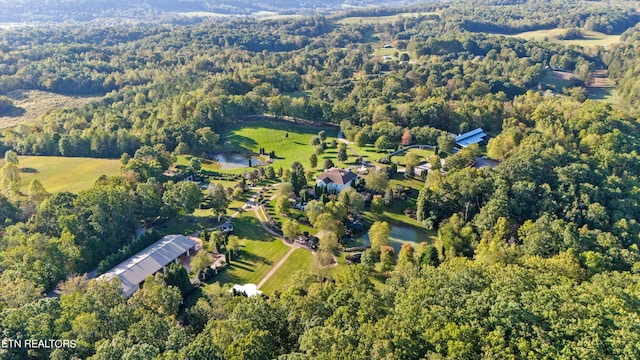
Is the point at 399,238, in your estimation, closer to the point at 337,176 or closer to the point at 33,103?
the point at 337,176

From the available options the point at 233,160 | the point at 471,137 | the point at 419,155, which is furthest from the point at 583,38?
the point at 233,160

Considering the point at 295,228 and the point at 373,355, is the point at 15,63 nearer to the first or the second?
the point at 295,228

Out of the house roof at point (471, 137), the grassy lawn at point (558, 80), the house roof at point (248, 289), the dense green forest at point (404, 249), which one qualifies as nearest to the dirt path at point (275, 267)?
the house roof at point (248, 289)

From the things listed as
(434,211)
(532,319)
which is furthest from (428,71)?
(532,319)

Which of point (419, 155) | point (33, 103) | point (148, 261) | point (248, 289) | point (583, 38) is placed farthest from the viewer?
point (583, 38)

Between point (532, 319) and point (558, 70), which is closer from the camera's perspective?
point (532, 319)

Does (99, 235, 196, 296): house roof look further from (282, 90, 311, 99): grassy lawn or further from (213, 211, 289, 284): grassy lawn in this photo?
(282, 90, 311, 99): grassy lawn

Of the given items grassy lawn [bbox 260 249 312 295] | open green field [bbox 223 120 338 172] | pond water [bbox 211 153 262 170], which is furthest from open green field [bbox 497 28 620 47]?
grassy lawn [bbox 260 249 312 295]

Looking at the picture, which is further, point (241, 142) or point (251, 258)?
point (241, 142)
